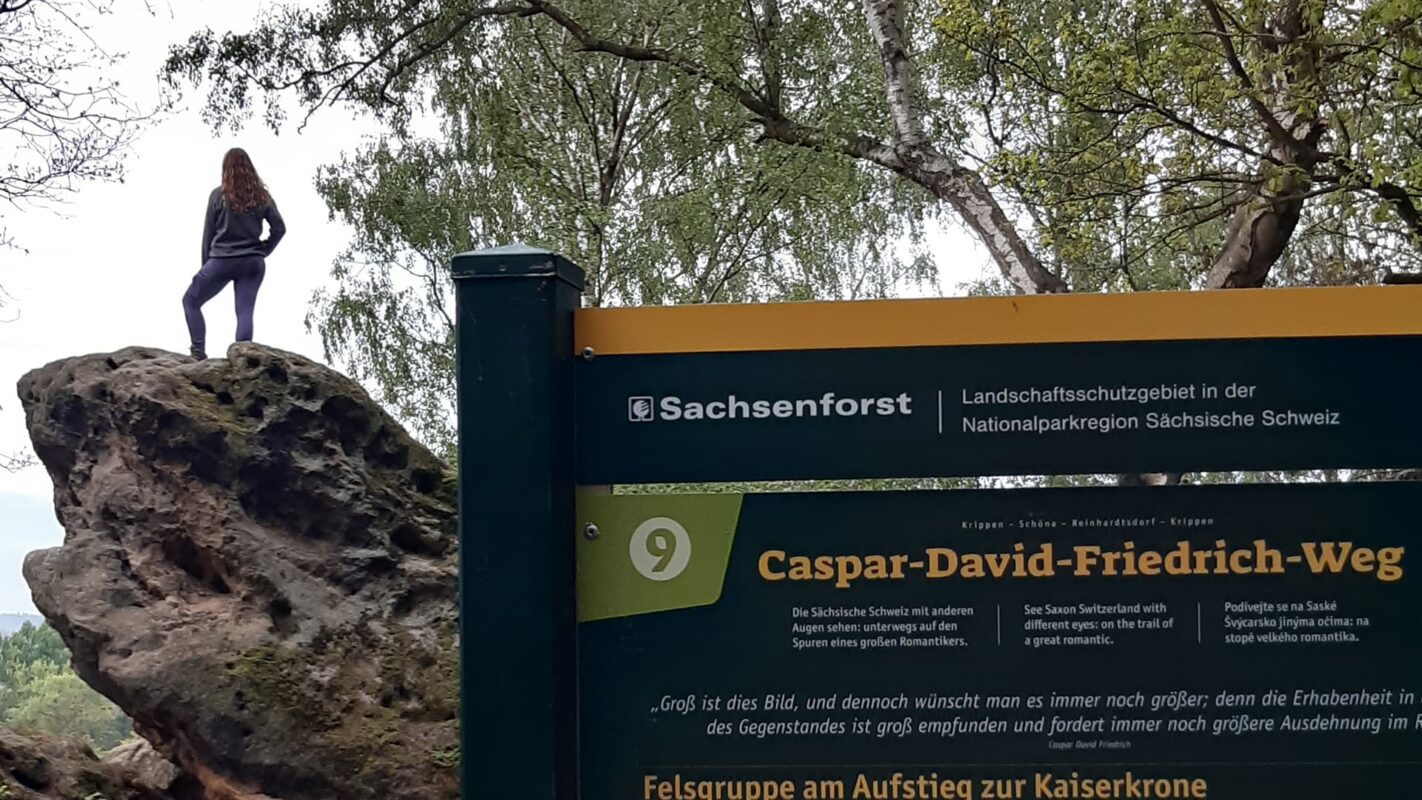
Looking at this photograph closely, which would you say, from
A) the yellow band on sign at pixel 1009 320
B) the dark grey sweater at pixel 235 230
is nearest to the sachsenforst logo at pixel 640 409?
the yellow band on sign at pixel 1009 320

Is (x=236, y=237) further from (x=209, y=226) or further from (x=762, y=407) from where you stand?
(x=762, y=407)

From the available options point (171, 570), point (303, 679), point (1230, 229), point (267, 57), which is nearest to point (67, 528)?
point (171, 570)

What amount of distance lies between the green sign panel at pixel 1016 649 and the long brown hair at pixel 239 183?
3.79 m

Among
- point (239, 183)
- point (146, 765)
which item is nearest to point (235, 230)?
point (239, 183)

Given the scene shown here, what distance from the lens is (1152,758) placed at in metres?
3.03

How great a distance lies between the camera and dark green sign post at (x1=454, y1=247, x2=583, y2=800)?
119 inches

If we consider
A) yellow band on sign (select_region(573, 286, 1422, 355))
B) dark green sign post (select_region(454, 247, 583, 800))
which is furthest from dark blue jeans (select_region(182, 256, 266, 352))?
yellow band on sign (select_region(573, 286, 1422, 355))

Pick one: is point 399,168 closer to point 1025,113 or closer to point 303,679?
point 1025,113

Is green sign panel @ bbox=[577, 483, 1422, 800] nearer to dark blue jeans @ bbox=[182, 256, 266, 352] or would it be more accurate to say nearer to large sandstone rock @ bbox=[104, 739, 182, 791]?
large sandstone rock @ bbox=[104, 739, 182, 791]

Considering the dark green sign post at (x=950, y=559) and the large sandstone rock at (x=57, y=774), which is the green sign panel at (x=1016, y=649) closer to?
the dark green sign post at (x=950, y=559)

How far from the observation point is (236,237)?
5.98m

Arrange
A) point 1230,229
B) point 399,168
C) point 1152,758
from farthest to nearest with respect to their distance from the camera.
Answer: point 399,168 < point 1230,229 < point 1152,758

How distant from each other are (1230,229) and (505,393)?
929cm

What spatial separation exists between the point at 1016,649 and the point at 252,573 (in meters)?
3.36
